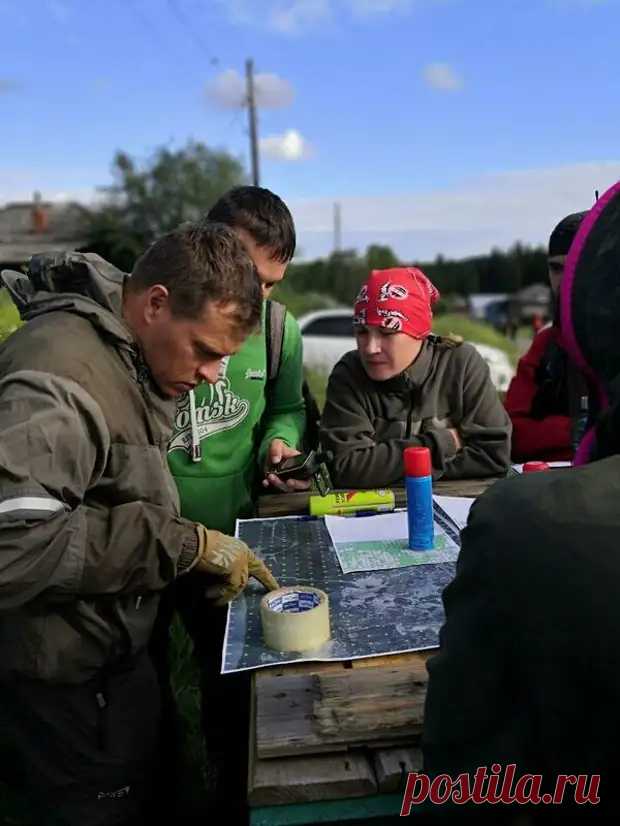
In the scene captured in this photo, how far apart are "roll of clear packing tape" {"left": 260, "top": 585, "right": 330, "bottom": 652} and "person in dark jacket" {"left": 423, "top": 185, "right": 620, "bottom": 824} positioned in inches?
26.2

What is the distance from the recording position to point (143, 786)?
1.89 metres

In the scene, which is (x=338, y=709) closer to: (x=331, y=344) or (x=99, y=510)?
(x=99, y=510)

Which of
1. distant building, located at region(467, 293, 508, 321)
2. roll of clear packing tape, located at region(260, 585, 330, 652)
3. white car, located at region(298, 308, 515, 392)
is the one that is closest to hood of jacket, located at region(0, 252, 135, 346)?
roll of clear packing tape, located at region(260, 585, 330, 652)

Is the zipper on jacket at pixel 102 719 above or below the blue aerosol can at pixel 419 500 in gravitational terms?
below

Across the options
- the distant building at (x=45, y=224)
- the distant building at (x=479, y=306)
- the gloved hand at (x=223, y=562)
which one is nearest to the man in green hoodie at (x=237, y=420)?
the gloved hand at (x=223, y=562)

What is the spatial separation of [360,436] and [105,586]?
148cm

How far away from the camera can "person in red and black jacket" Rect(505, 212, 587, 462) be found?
3.44m

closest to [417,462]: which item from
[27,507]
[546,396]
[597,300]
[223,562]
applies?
[223,562]

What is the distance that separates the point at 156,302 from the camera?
5.89ft

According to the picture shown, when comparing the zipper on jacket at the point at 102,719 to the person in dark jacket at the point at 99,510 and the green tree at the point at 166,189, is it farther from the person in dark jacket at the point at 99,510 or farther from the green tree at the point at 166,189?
the green tree at the point at 166,189

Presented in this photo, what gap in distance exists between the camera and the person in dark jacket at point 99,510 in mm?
1498

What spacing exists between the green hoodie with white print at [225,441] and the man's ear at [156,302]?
89 centimetres

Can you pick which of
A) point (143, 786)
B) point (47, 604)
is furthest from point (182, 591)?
point (47, 604)

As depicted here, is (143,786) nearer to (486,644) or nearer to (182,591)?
(182,591)
